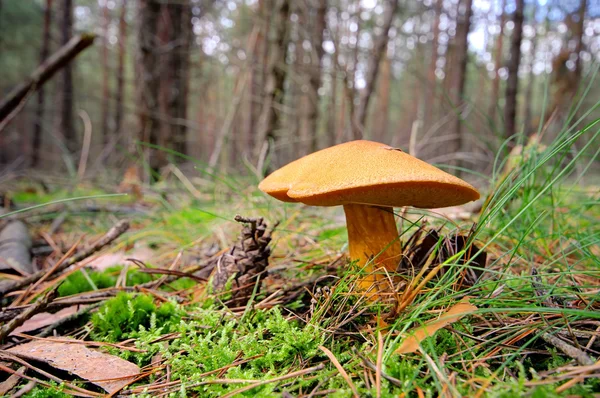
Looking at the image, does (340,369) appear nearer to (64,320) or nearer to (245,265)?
(245,265)

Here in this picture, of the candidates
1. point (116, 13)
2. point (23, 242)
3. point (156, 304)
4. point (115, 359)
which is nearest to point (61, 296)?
point (156, 304)

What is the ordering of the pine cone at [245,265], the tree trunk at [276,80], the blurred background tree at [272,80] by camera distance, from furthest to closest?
the tree trunk at [276,80]
the blurred background tree at [272,80]
the pine cone at [245,265]

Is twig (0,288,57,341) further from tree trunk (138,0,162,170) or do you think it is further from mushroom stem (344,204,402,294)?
tree trunk (138,0,162,170)

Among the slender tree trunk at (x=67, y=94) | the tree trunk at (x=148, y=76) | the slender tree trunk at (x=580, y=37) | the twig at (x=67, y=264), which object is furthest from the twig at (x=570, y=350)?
the slender tree trunk at (x=580, y=37)

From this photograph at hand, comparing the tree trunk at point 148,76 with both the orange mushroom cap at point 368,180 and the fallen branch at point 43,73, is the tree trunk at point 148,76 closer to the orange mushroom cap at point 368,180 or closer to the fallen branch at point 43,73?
the fallen branch at point 43,73

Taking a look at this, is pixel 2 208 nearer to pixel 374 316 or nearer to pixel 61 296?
pixel 61 296

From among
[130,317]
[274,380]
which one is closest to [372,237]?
[274,380]
